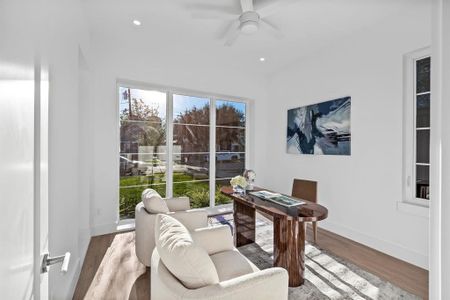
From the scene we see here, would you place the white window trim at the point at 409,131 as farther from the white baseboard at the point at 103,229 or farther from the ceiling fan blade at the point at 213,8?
the white baseboard at the point at 103,229

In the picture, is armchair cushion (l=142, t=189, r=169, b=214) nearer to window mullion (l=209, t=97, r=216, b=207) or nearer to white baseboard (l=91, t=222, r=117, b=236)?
white baseboard (l=91, t=222, r=117, b=236)

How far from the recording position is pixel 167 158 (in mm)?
4113

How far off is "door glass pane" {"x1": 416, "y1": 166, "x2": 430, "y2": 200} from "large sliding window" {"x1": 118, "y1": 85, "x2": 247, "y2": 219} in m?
2.94

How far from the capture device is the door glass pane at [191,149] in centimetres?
422

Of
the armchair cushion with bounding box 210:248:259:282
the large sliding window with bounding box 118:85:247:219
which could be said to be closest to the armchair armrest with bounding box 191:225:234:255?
the armchair cushion with bounding box 210:248:259:282

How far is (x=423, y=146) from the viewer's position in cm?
268

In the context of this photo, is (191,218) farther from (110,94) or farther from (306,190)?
(110,94)

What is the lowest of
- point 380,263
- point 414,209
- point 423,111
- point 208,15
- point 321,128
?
point 380,263

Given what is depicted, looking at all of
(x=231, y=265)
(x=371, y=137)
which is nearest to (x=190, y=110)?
(x=371, y=137)

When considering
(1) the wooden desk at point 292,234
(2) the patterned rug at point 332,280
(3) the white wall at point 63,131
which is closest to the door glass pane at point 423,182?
(2) the patterned rug at point 332,280

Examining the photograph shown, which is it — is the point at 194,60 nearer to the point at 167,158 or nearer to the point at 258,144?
the point at 167,158

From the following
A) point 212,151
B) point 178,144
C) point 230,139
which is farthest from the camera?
point 230,139

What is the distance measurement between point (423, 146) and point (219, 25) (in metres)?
2.84

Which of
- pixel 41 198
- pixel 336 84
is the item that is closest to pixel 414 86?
pixel 336 84
